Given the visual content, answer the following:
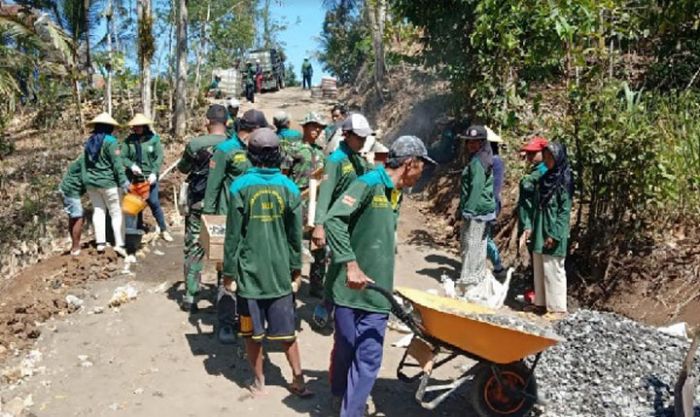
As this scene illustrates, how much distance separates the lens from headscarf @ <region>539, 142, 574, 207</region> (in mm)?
6320

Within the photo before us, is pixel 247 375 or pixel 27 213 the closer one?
pixel 247 375

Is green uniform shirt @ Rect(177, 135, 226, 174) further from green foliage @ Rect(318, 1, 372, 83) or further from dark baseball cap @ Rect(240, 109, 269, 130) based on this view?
green foliage @ Rect(318, 1, 372, 83)

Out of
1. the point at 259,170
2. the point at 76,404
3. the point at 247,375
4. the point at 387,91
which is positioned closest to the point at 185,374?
the point at 247,375

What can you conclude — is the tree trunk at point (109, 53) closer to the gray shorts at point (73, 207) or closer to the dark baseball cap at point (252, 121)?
the gray shorts at point (73, 207)

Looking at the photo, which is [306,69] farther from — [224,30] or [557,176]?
[557,176]

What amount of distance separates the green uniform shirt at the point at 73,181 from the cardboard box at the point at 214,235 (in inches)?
122

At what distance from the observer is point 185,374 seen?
5.36 m

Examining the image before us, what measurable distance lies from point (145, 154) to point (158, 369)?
4130 millimetres

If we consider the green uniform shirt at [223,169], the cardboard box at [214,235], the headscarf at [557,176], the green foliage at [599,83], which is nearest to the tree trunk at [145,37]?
the green foliage at [599,83]

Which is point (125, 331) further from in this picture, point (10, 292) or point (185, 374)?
point (10, 292)

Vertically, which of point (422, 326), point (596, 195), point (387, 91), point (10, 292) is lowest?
point (10, 292)

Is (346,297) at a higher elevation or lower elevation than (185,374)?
higher

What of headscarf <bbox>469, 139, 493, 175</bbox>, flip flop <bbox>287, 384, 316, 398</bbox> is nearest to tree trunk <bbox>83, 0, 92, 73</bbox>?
headscarf <bbox>469, 139, 493, 175</bbox>

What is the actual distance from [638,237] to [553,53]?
12.1 feet
